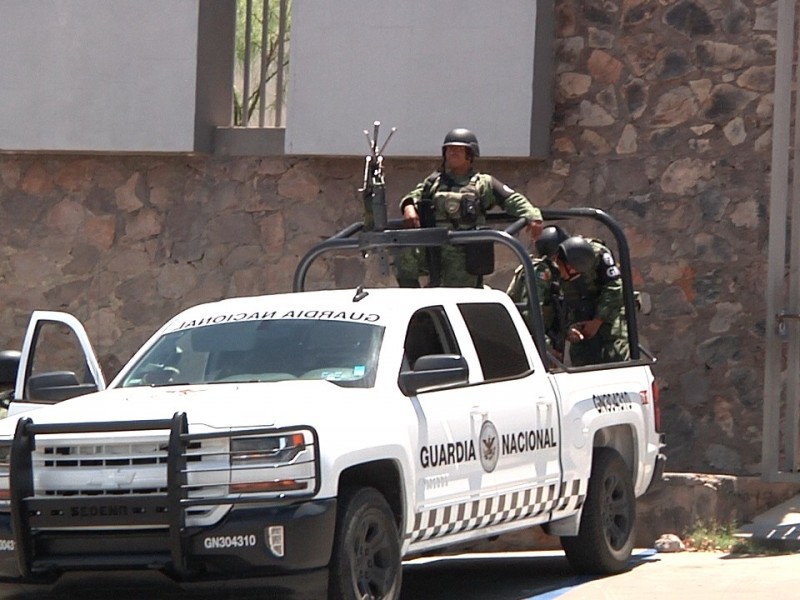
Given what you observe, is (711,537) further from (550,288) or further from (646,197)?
(646,197)

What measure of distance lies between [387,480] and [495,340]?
56.7 inches

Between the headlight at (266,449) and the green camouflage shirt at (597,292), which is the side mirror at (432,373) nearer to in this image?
the headlight at (266,449)

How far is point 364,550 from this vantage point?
7.46 meters

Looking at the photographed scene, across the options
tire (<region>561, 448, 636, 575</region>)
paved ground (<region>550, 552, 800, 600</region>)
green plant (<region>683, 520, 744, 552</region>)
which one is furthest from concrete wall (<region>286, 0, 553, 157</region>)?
paved ground (<region>550, 552, 800, 600</region>)

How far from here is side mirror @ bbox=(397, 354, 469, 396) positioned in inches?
311

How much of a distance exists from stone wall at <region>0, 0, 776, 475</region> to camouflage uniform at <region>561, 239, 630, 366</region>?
1593mm

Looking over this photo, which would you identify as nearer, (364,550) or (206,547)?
(206,547)

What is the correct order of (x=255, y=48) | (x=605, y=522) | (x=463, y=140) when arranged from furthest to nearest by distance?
1. (x=255, y=48)
2. (x=463, y=140)
3. (x=605, y=522)

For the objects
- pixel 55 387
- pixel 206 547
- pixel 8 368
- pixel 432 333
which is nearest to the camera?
pixel 206 547

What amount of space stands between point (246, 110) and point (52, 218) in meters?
1.98

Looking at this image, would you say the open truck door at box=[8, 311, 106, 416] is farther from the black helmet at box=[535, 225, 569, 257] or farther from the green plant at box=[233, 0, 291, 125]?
the green plant at box=[233, 0, 291, 125]

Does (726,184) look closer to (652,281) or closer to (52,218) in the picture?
(652,281)

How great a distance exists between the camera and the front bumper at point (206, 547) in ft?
22.9

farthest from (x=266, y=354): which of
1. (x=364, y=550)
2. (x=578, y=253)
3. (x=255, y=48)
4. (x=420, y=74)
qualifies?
(x=255, y=48)
